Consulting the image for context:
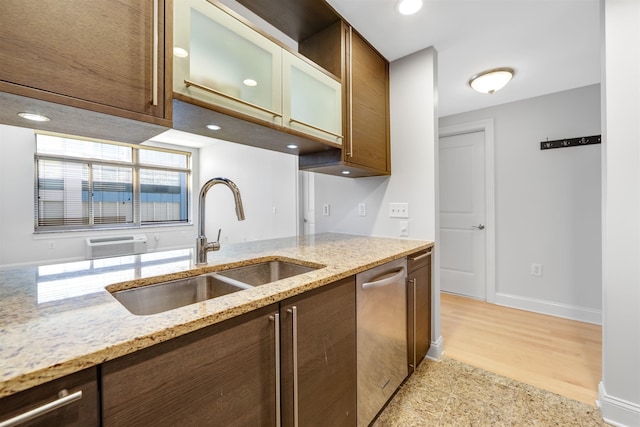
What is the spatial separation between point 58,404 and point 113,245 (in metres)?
5.78

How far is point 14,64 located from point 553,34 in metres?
2.86

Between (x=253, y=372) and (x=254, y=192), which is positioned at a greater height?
(x=254, y=192)

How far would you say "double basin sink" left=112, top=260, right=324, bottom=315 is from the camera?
97 cm

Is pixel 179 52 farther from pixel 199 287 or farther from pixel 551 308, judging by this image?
pixel 551 308

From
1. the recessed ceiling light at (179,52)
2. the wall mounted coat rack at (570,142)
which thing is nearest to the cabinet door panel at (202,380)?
the recessed ceiling light at (179,52)

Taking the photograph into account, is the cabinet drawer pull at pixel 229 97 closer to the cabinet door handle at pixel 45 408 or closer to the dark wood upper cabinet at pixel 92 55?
the dark wood upper cabinet at pixel 92 55

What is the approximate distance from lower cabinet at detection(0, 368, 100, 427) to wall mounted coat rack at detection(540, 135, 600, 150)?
376 cm

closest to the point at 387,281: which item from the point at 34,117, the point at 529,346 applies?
the point at 34,117

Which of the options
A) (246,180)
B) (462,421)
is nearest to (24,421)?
(462,421)

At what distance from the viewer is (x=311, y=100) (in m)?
1.55

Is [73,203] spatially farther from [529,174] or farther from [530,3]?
[529,174]

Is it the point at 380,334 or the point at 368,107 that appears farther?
the point at 368,107

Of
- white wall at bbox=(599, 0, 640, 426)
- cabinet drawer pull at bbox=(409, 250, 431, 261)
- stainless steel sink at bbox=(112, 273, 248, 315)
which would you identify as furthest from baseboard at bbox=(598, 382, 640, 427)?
stainless steel sink at bbox=(112, 273, 248, 315)

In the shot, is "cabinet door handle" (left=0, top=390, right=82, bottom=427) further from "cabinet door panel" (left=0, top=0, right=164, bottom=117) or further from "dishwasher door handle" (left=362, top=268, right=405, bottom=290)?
"dishwasher door handle" (left=362, top=268, right=405, bottom=290)
